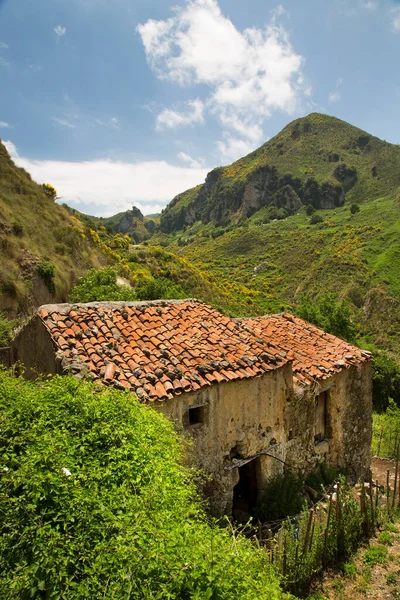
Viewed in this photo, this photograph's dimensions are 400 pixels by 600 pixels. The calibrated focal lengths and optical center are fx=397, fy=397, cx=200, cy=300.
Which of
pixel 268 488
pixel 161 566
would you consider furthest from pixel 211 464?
pixel 161 566

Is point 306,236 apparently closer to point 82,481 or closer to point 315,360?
point 315,360

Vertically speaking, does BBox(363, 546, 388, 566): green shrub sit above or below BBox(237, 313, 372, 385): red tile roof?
below

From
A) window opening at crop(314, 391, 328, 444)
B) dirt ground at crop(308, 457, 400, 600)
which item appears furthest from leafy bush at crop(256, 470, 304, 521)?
window opening at crop(314, 391, 328, 444)

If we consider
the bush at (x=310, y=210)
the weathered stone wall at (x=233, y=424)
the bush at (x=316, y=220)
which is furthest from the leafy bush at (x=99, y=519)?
the bush at (x=310, y=210)

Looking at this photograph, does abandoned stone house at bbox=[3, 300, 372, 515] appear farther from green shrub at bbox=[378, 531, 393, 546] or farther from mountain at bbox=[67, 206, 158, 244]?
mountain at bbox=[67, 206, 158, 244]

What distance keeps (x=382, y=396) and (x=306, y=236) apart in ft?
179

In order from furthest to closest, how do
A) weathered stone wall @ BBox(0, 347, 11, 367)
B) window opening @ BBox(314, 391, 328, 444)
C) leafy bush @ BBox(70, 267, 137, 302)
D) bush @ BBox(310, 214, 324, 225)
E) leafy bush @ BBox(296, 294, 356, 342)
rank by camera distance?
1. bush @ BBox(310, 214, 324, 225)
2. leafy bush @ BBox(296, 294, 356, 342)
3. leafy bush @ BBox(70, 267, 137, 302)
4. window opening @ BBox(314, 391, 328, 444)
5. weathered stone wall @ BBox(0, 347, 11, 367)

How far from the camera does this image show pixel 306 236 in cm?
7938

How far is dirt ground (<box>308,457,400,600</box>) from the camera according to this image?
699 cm

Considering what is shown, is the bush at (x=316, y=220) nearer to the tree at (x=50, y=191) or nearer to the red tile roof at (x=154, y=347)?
the tree at (x=50, y=191)

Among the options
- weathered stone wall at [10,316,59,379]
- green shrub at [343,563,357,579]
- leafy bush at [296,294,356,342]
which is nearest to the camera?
green shrub at [343,563,357,579]

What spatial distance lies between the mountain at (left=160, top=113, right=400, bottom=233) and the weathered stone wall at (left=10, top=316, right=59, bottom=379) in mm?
92144

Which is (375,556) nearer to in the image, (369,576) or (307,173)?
(369,576)

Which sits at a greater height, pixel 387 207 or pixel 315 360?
pixel 387 207
